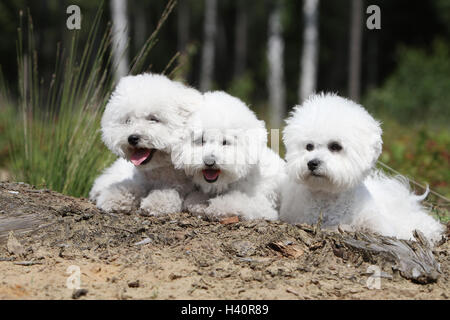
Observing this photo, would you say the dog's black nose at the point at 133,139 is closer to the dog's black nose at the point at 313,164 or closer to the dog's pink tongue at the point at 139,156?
the dog's pink tongue at the point at 139,156

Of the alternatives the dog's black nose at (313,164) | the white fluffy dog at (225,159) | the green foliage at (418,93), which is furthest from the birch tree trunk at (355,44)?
the dog's black nose at (313,164)

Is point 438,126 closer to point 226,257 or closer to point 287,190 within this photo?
point 287,190

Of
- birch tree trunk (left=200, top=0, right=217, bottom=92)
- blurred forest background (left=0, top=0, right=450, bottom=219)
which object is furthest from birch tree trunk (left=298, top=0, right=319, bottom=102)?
birch tree trunk (left=200, top=0, right=217, bottom=92)

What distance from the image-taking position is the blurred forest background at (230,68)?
4.91m

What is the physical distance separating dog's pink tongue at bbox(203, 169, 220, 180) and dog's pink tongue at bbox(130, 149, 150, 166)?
18.9 inches

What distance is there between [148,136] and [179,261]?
997 mm

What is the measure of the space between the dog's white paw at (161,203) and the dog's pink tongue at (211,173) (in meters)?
0.39

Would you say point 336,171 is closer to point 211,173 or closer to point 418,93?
point 211,173

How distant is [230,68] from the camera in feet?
123

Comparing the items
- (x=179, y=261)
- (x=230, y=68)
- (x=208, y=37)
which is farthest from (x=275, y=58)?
(x=230, y=68)

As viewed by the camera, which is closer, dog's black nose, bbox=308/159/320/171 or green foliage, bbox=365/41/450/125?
dog's black nose, bbox=308/159/320/171

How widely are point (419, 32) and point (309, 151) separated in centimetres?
2552

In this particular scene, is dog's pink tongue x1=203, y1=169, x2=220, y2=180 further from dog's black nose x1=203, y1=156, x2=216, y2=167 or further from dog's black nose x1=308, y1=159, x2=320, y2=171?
dog's black nose x1=308, y1=159, x2=320, y2=171

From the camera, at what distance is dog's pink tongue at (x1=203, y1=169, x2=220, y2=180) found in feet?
12.2
